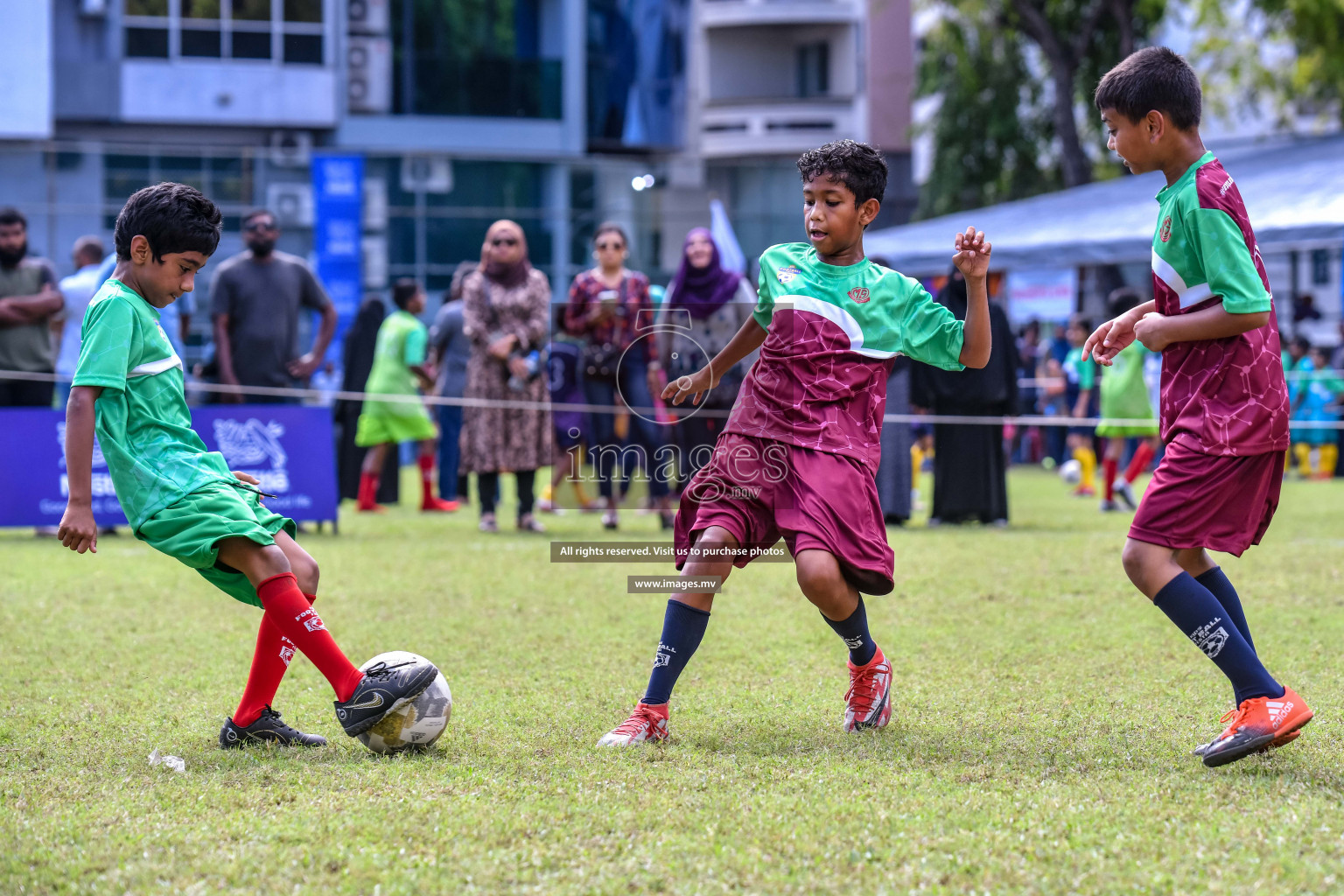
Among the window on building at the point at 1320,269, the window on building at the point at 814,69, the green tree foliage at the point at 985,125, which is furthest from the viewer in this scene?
the window on building at the point at 814,69

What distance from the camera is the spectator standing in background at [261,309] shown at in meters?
10.1

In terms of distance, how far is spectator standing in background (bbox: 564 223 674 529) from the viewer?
9.94 metres

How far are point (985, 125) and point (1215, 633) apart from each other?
28.7m

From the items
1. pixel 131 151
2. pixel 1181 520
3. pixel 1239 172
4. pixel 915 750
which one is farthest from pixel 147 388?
pixel 131 151

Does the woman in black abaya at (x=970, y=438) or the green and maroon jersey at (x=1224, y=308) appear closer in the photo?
the green and maroon jersey at (x=1224, y=308)

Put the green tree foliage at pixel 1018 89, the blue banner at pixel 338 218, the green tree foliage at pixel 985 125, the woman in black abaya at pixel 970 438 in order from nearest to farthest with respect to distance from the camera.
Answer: the woman in black abaya at pixel 970 438
the blue banner at pixel 338 218
the green tree foliage at pixel 1018 89
the green tree foliage at pixel 985 125

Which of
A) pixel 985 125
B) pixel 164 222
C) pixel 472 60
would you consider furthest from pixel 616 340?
pixel 985 125

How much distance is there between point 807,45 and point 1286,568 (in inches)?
1579

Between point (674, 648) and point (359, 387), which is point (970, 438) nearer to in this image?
point (359, 387)

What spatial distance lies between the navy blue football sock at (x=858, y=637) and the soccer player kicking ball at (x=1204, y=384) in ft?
2.48

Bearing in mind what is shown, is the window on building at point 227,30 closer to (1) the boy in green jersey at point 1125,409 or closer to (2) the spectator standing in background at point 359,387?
(2) the spectator standing in background at point 359,387

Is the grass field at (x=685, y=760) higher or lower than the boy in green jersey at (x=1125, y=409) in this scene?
lower

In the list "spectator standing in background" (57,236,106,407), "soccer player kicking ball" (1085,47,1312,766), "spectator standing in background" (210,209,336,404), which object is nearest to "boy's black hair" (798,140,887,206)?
"soccer player kicking ball" (1085,47,1312,766)

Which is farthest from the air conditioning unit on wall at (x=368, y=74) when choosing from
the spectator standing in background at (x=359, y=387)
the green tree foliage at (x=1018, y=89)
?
the spectator standing in background at (x=359, y=387)
